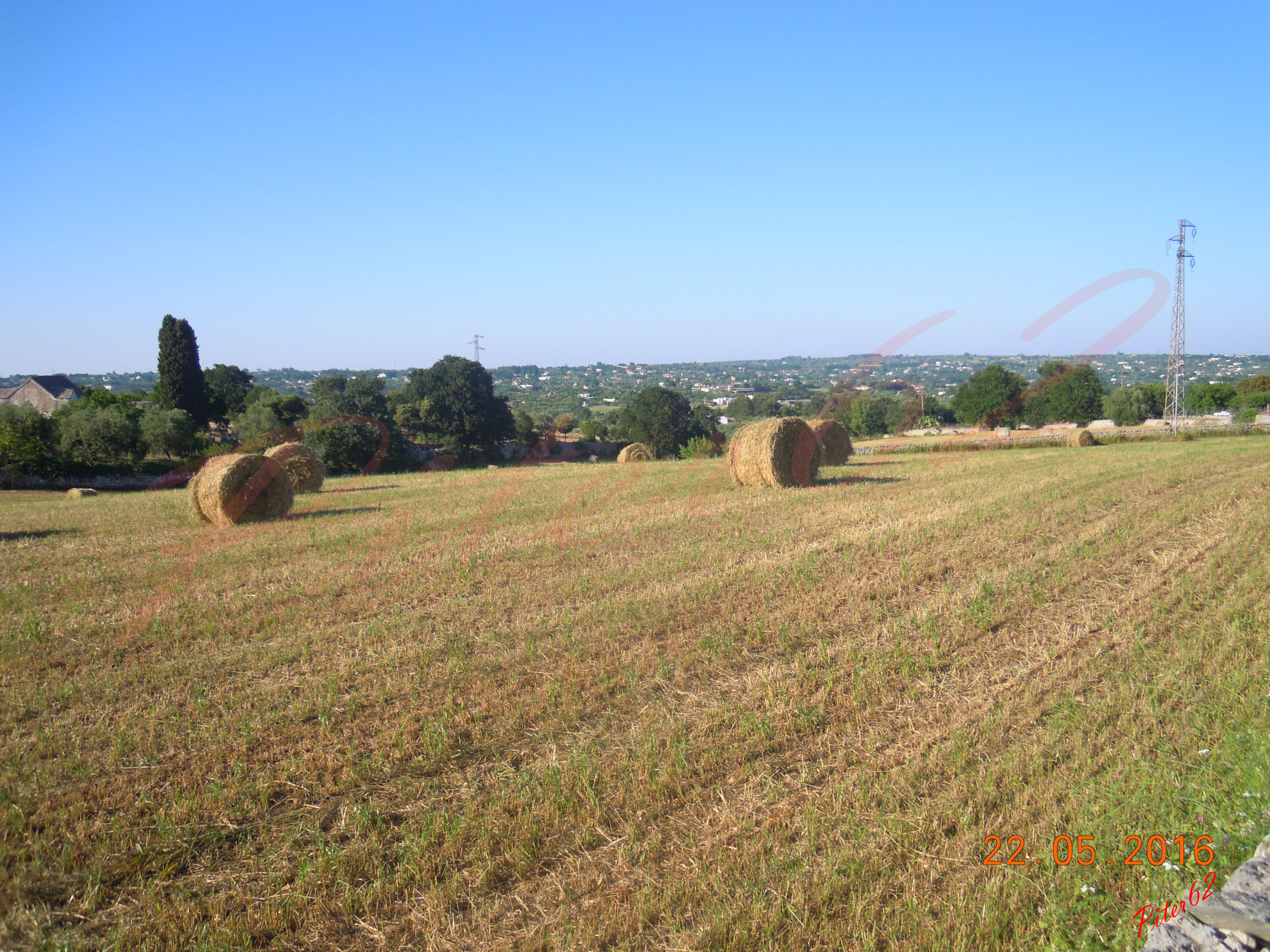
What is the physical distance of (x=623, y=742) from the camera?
5.20 m

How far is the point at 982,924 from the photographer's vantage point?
3453mm

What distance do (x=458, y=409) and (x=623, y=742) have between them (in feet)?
167

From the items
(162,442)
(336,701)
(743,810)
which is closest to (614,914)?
(743,810)

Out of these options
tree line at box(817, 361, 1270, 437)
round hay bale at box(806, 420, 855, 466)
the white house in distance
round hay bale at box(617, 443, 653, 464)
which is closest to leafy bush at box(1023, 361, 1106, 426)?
tree line at box(817, 361, 1270, 437)

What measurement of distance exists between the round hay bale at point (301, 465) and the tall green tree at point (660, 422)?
1403 inches

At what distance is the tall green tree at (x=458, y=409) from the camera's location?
53625mm

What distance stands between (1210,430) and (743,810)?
50.9 meters

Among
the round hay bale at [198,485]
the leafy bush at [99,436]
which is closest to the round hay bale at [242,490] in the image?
the round hay bale at [198,485]

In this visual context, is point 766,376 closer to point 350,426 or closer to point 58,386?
point 350,426

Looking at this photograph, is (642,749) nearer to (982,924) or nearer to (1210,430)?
(982,924)

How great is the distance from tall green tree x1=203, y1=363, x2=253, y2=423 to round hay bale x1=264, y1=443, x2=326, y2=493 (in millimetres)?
44754

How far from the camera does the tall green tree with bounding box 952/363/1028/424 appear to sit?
69.5 m

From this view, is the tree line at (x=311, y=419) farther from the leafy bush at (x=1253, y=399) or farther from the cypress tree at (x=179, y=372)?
the leafy bush at (x=1253, y=399)
